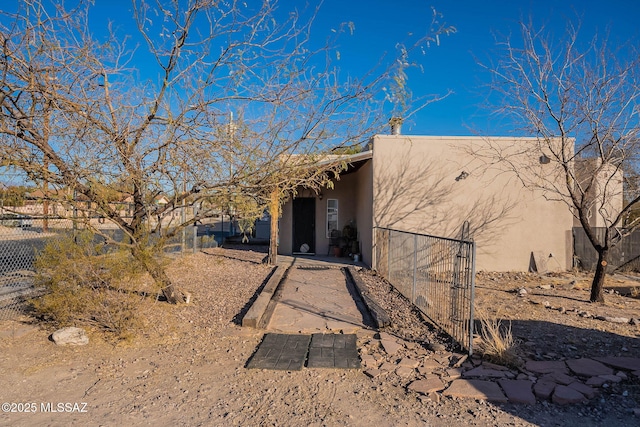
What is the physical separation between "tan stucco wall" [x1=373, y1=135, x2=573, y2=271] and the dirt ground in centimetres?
498

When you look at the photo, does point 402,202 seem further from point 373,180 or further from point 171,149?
point 171,149

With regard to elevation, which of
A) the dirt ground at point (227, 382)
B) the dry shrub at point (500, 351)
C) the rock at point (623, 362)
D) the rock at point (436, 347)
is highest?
the dry shrub at point (500, 351)

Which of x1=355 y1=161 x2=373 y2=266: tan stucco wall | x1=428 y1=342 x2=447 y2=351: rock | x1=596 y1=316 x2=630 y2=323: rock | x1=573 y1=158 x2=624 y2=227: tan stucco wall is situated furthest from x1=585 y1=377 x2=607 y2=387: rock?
x1=355 y1=161 x2=373 y2=266: tan stucco wall

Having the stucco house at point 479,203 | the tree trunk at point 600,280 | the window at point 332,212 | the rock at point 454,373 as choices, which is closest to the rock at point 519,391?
the rock at point 454,373

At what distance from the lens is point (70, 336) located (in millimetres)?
4848

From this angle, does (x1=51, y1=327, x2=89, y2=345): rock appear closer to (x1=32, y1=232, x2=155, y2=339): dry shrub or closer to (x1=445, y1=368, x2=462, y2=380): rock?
(x1=32, y1=232, x2=155, y2=339): dry shrub

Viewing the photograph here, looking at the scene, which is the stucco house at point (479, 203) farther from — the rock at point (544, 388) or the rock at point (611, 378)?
the rock at point (544, 388)

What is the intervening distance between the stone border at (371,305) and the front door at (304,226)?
202 inches

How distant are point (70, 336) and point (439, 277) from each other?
4.83 m

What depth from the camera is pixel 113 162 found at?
17.0 ft

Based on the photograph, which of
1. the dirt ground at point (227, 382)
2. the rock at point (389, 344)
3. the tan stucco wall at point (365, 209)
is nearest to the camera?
the dirt ground at point (227, 382)

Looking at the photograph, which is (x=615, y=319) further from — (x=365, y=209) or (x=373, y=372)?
(x=365, y=209)

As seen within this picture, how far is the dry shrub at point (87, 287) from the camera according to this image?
502 cm

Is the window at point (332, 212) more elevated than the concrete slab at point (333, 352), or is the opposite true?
the window at point (332, 212)
